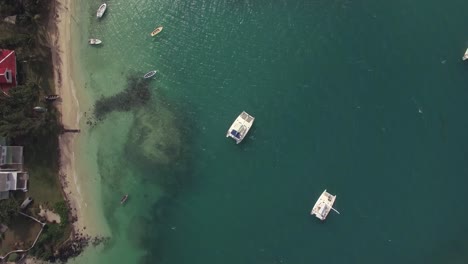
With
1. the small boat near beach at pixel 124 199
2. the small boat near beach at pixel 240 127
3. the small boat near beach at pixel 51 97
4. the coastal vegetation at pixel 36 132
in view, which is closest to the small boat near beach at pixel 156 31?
the coastal vegetation at pixel 36 132

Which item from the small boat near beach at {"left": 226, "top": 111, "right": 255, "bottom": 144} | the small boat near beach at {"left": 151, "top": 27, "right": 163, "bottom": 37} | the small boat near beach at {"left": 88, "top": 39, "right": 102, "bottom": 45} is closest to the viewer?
the small boat near beach at {"left": 226, "top": 111, "right": 255, "bottom": 144}

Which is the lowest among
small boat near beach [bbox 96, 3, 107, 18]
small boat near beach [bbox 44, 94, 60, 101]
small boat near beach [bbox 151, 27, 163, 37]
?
small boat near beach [bbox 44, 94, 60, 101]

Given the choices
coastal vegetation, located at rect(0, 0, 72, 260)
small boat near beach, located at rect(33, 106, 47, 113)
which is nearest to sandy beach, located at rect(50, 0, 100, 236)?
coastal vegetation, located at rect(0, 0, 72, 260)

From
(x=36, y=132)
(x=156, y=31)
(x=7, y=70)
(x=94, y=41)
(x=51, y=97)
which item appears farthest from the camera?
(x=156, y=31)

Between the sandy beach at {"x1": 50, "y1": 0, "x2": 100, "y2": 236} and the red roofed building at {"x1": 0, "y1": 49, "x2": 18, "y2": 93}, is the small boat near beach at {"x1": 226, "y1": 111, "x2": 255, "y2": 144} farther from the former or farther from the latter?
the red roofed building at {"x1": 0, "y1": 49, "x2": 18, "y2": 93}

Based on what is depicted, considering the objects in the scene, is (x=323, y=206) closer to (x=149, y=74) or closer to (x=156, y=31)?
(x=149, y=74)

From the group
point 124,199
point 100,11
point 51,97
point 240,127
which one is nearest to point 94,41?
point 100,11

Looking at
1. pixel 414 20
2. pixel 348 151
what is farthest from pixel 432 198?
pixel 414 20
